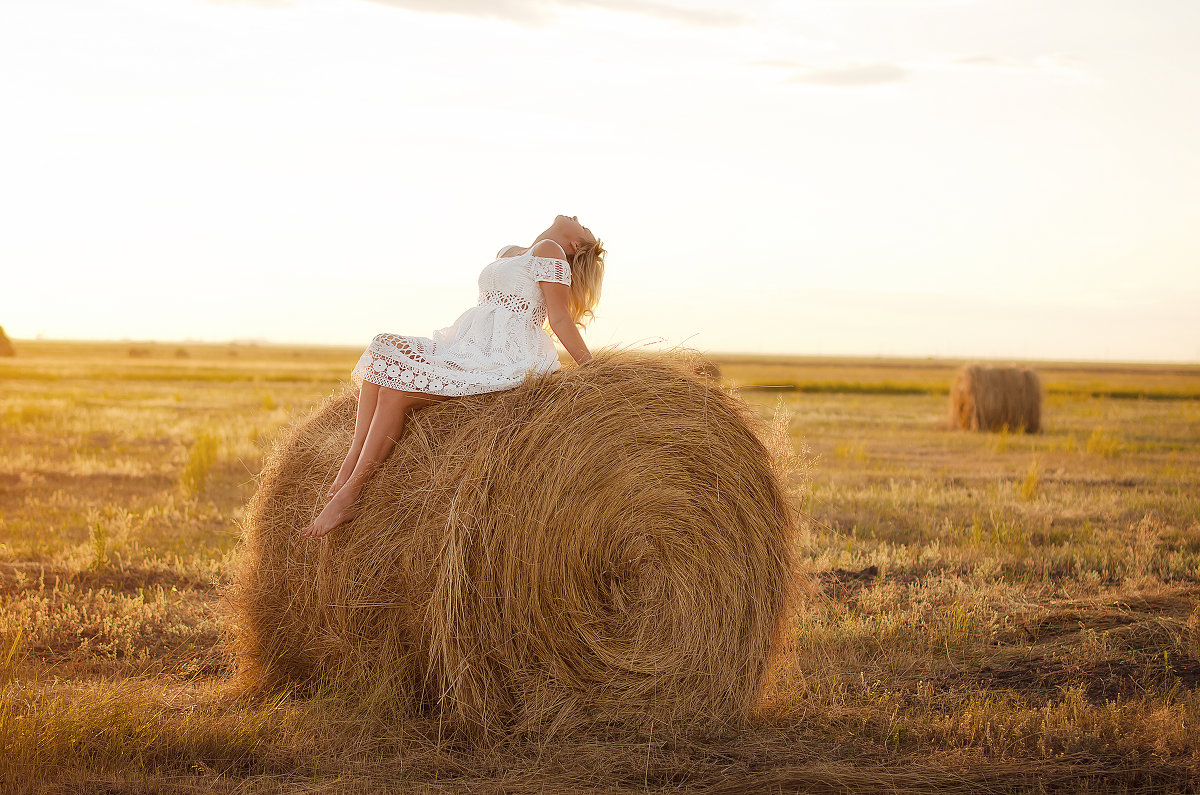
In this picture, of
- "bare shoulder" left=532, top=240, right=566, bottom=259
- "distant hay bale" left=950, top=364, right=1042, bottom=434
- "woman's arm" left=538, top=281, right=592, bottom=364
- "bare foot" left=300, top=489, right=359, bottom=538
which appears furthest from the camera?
"distant hay bale" left=950, top=364, right=1042, bottom=434

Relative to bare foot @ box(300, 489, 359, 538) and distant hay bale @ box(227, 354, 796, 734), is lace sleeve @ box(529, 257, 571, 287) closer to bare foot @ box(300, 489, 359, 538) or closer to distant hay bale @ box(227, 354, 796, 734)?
distant hay bale @ box(227, 354, 796, 734)

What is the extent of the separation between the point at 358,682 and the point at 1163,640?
4.98 metres

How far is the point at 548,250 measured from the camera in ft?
17.5

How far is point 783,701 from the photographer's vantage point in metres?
5.12

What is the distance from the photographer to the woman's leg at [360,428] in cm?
500

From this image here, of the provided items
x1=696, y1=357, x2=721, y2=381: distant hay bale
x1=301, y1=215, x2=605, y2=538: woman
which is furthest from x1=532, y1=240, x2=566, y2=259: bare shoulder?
x1=696, y1=357, x2=721, y2=381: distant hay bale

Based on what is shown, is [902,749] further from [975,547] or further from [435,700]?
[975,547]

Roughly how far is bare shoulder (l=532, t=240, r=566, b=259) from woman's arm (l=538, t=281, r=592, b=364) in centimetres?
19

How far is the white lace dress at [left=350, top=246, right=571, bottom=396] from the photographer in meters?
4.89

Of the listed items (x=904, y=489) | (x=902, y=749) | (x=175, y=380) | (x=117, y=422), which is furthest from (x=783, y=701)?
(x=175, y=380)

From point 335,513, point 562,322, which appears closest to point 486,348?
point 562,322

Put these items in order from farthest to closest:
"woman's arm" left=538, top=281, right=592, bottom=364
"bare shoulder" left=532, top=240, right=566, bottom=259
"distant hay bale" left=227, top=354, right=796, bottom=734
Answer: "bare shoulder" left=532, top=240, right=566, bottom=259 → "woman's arm" left=538, top=281, right=592, bottom=364 → "distant hay bale" left=227, top=354, right=796, bottom=734

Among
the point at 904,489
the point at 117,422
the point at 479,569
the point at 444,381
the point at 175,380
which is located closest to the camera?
the point at 479,569

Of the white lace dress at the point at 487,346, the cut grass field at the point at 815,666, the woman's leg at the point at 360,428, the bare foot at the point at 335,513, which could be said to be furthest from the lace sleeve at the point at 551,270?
the bare foot at the point at 335,513
